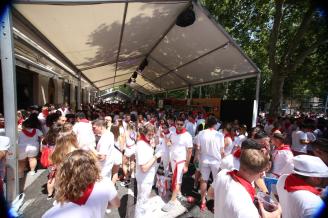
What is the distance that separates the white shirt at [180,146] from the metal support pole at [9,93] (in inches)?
112

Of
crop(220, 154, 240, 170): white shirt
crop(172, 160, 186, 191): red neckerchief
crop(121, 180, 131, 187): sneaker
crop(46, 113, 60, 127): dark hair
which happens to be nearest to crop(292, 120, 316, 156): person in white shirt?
crop(172, 160, 186, 191): red neckerchief

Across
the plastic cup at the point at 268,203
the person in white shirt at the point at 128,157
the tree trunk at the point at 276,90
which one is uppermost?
the tree trunk at the point at 276,90

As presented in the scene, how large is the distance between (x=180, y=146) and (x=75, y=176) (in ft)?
10.3

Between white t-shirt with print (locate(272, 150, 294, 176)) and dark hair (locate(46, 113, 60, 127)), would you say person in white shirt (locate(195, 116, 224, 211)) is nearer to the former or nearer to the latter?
white t-shirt with print (locate(272, 150, 294, 176))

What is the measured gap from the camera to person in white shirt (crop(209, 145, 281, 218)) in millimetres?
1839

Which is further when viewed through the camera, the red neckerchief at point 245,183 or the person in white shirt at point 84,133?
the person in white shirt at point 84,133

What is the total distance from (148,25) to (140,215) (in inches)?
200

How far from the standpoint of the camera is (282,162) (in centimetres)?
394

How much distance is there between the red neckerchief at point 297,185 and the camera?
2.08m

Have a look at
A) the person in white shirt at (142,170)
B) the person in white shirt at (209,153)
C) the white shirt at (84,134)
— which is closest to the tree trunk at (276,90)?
the person in white shirt at (209,153)

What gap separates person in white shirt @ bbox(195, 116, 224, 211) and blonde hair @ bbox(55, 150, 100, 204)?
3.13 metres

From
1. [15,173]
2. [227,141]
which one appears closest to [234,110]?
[227,141]

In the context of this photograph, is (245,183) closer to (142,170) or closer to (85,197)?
(85,197)

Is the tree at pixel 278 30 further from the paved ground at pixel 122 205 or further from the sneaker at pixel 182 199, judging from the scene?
the paved ground at pixel 122 205
